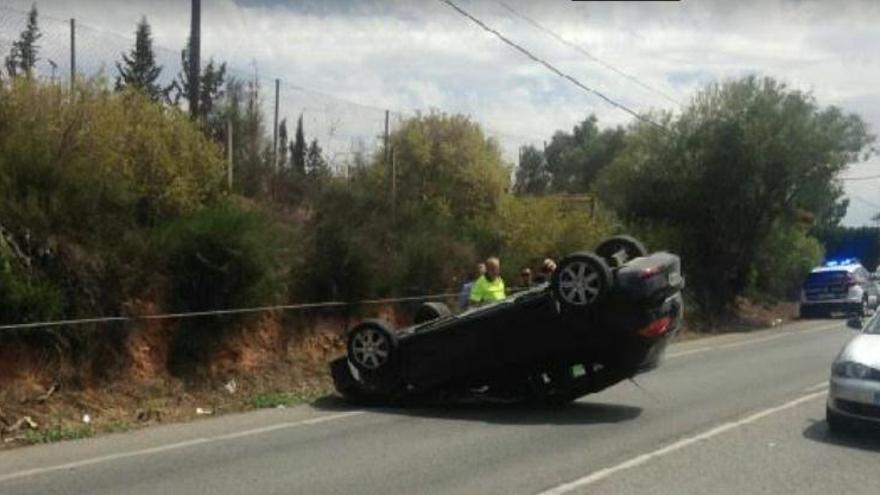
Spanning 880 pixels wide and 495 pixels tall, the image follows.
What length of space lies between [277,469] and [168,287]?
6425 millimetres

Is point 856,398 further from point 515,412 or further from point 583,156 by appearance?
point 583,156

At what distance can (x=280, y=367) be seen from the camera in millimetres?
16219

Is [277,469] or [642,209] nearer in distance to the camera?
[277,469]

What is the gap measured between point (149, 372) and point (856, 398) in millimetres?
8361

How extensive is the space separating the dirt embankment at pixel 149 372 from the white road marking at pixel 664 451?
524 cm

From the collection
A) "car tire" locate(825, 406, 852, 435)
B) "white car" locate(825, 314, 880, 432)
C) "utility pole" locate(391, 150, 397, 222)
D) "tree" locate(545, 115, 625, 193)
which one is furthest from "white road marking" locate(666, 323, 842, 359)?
"tree" locate(545, 115, 625, 193)

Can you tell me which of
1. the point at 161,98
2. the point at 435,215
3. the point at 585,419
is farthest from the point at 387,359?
the point at 435,215

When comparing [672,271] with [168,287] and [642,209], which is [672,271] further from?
[642,209]

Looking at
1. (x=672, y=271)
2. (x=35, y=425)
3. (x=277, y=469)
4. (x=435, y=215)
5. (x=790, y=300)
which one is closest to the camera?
(x=277, y=469)

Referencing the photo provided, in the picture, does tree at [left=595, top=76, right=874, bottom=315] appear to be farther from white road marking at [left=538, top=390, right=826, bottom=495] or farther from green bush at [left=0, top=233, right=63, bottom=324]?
green bush at [left=0, top=233, right=63, bottom=324]

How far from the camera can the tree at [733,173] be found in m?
32.9

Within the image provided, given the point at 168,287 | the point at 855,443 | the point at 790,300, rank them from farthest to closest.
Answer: the point at 790,300, the point at 168,287, the point at 855,443

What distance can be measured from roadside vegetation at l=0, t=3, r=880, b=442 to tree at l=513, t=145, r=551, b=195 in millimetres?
288

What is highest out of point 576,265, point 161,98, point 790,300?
point 161,98
